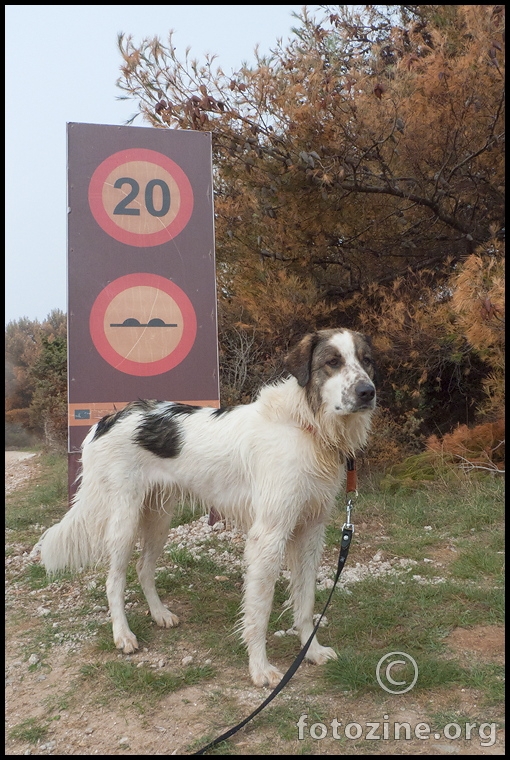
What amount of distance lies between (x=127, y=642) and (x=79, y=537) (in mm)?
676

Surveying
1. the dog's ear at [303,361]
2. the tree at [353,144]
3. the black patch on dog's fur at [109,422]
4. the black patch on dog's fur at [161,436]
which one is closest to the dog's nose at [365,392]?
the dog's ear at [303,361]

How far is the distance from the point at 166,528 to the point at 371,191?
14.4 ft

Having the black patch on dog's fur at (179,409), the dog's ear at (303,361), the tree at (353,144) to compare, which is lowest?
the black patch on dog's fur at (179,409)

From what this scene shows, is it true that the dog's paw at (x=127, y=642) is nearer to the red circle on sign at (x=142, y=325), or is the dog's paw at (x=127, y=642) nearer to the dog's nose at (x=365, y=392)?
the dog's nose at (x=365, y=392)

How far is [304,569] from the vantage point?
323 centimetres

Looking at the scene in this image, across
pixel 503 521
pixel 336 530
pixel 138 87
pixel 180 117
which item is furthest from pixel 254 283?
pixel 503 521

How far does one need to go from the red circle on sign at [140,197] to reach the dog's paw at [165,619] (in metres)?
2.87

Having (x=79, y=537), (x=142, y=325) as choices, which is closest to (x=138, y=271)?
(x=142, y=325)

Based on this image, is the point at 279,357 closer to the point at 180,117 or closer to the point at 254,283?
the point at 254,283

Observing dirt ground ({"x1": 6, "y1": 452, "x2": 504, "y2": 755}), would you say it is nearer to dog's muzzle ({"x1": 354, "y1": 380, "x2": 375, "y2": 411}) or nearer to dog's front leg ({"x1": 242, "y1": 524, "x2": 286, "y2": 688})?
dog's front leg ({"x1": 242, "y1": 524, "x2": 286, "y2": 688})

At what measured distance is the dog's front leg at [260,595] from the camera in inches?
115

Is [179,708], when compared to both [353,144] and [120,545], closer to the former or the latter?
[120,545]

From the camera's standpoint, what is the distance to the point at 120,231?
4.84 metres

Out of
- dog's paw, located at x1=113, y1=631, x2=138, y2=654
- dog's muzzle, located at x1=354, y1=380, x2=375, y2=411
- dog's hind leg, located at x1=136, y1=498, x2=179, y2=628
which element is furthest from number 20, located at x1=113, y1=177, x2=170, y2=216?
dog's paw, located at x1=113, y1=631, x2=138, y2=654
